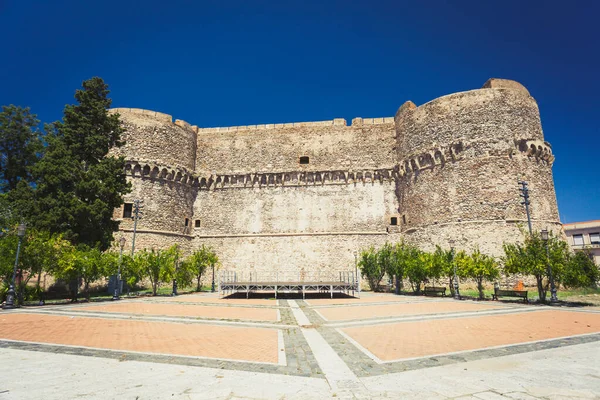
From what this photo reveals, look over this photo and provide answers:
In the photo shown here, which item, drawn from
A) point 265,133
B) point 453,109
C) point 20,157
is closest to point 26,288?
point 20,157

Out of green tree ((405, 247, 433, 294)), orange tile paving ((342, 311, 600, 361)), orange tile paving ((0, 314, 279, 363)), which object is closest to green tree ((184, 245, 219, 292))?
orange tile paving ((0, 314, 279, 363))

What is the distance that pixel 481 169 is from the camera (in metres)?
21.5

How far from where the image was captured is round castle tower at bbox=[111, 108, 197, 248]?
2441 centimetres

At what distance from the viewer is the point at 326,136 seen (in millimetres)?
27828

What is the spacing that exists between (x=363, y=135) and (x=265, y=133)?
8.78 meters

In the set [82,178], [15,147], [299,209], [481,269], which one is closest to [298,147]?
[299,209]

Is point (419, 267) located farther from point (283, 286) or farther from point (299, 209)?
point (299, 209)

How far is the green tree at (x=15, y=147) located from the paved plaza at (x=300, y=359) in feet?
68.6

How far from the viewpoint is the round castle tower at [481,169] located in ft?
68.8

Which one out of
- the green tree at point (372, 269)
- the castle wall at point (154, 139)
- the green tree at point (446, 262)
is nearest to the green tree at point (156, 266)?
the castle wall at point (154, 139)

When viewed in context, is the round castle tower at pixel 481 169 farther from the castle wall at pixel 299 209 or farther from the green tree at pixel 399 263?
the green tree at pixel 399 263

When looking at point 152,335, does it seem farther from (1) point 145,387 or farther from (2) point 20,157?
(2) point 20,157

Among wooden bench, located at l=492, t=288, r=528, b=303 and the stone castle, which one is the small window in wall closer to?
the stone castle

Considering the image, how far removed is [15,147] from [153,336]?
87.7ft
